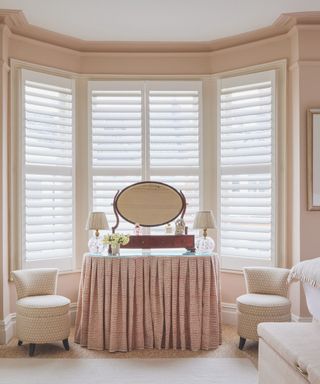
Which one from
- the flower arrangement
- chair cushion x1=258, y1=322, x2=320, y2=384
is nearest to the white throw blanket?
chair cushion x1=258, y1=322, x2=320, y2=384

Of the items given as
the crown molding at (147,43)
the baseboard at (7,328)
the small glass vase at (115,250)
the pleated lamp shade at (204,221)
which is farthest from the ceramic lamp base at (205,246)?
the crown molding at (147,43)

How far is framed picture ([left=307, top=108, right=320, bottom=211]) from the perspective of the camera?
4508 millimetres

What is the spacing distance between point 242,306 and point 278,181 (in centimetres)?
132

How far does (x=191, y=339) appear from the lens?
4277 mm

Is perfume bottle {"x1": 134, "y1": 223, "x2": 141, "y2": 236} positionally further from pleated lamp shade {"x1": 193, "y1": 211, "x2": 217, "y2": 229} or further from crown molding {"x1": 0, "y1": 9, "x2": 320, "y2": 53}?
crown molding {"x1": 0, "y1": 9, "x2": 320, "y2": 53}

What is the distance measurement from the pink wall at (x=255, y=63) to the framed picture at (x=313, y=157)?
5 cm

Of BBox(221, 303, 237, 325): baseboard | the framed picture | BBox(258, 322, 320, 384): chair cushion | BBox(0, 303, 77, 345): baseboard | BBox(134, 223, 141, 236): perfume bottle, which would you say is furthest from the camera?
BBox(221, 303, 237, 325): baseboard

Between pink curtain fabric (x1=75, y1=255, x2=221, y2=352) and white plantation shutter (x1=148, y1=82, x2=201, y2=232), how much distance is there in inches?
39.6

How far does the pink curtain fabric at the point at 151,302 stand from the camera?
14.1 feet

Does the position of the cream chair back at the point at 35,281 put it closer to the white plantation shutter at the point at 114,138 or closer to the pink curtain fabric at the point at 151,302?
the pink curtain fabric at the point at 151,302

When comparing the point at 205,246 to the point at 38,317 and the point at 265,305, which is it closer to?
the point at 265,305

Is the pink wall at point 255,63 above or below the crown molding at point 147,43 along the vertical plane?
below

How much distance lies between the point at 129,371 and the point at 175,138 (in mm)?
2474

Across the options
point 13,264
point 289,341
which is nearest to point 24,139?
point 13,264
